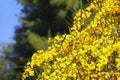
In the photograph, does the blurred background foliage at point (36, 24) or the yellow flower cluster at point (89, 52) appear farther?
the blurred background foliage at point (36, 24)

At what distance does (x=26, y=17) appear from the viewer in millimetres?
21156

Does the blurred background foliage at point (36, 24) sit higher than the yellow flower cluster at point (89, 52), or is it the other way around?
the blurred background foliage at point (36, 24)

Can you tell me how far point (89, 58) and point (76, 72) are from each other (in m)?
0.19

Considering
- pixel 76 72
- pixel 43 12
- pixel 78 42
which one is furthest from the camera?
pixel 43 12

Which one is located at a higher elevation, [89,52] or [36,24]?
[36,24]

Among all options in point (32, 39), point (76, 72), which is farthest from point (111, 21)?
point (32, 39)

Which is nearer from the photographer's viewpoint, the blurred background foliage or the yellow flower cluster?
the yellow flower cluster

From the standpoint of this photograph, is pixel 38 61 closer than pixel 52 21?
Yes

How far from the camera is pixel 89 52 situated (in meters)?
4.58

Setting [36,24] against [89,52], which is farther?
[36,24]

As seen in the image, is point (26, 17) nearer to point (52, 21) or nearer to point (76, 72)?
point (52, 21)

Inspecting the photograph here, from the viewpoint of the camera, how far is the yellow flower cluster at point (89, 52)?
439 cm

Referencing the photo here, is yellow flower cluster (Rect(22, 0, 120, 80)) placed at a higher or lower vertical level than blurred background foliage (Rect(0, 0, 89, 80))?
lower

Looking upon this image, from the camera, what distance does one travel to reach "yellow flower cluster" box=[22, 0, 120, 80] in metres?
4.39
